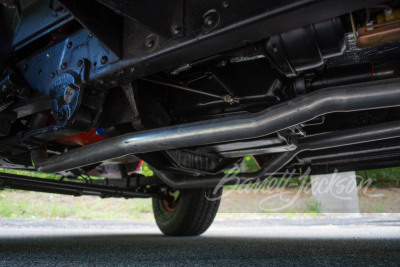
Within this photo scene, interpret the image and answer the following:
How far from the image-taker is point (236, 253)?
133cm

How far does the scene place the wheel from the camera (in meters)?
2.36

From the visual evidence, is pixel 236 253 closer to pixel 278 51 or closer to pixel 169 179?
pixel 169 179

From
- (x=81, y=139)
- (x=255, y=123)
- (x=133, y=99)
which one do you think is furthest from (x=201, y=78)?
(x=81, y=139)

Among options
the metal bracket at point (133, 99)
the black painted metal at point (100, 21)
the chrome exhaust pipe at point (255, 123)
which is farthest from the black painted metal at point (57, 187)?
the black painted metal at point (100, 21)

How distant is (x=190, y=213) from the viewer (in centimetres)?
240

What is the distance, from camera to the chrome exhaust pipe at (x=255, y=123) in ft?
2.42

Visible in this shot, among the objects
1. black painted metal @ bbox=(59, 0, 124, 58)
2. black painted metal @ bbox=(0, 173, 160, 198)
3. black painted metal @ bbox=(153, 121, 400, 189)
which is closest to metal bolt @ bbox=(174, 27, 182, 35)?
black painted metal @ bbox=(59, 0, 124, 58)

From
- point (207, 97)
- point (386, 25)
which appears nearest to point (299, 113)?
point (386, 25)

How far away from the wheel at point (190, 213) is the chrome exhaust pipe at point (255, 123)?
1.29 m

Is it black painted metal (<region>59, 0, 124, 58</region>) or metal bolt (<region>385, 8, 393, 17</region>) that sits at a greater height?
black painted metal (<region>59, 0, 124, 58</region>)

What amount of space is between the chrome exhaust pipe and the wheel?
4.24 ft

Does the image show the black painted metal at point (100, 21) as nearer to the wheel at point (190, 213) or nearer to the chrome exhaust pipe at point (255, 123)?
the chrome exhaust pipe at point (255, 123)

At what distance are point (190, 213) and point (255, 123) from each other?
1.68m

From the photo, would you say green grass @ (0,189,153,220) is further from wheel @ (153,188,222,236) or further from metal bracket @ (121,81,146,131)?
metal bracket @ (121,81,146,131)
